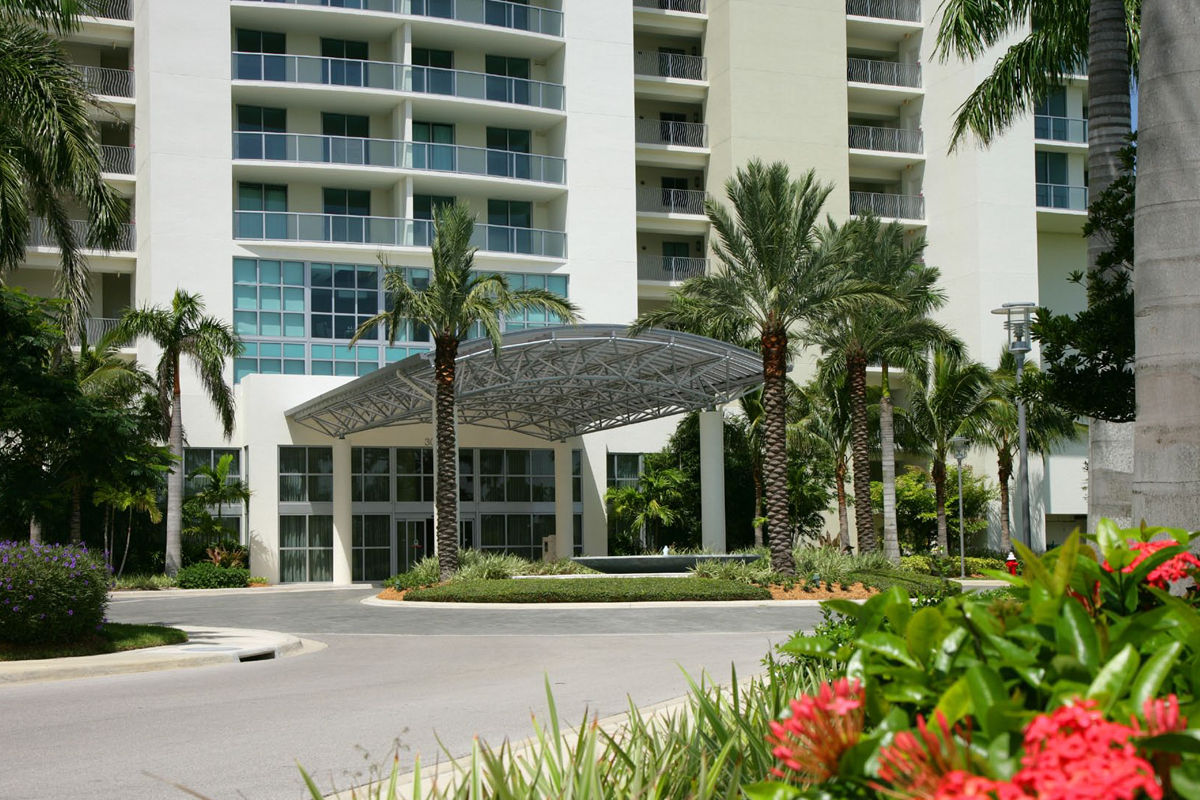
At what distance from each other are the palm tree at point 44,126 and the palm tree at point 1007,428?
1246 inches

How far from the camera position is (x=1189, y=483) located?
6211 millimetres

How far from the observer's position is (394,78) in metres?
44.0

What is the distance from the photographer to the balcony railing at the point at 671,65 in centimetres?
5041

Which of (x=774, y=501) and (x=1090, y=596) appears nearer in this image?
(x=1090, y=596)

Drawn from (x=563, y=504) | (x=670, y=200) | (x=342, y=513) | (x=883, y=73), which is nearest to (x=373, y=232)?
(x=342, y=513)

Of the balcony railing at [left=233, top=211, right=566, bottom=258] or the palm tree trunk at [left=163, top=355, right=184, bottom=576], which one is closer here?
the palm tree trunk at [left=163, top=355, right=184, bottom=576]

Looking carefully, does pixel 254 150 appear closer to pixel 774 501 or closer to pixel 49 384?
pixel 774 501

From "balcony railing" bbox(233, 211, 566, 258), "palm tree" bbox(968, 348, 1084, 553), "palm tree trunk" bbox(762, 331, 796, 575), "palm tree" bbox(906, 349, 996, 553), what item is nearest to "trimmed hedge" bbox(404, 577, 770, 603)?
"palm tree trunk" bbox(762, 331, 796, 575)

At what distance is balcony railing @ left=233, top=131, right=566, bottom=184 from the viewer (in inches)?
1692

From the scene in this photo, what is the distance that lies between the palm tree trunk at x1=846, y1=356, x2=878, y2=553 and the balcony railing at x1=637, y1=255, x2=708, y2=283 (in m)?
16.2

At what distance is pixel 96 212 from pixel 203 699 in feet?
29.8

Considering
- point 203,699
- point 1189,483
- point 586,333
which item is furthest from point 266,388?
point 1189,483

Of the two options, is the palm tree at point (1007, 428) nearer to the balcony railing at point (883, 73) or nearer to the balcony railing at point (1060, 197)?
the balcony railing at point (1060, 197)

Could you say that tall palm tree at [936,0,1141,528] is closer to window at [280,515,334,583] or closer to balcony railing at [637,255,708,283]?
window at [280,515,334,583]
